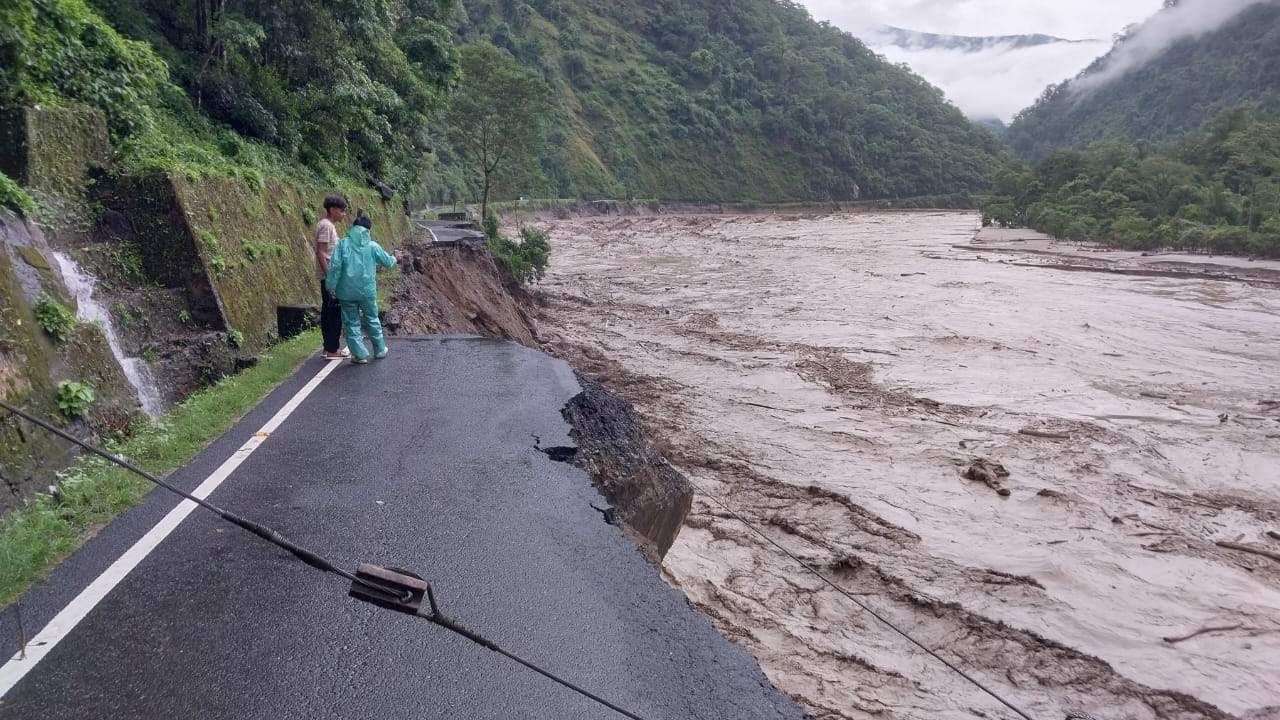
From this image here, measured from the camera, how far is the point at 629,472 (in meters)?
6.02

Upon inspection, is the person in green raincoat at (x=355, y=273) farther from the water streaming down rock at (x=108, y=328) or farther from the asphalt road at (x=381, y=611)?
the asphalt road at (x=381, y=611)

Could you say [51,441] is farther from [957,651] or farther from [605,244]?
[605,244]

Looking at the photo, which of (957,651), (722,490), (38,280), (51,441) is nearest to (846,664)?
(957,651)

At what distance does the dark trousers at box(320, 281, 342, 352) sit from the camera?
806 cm

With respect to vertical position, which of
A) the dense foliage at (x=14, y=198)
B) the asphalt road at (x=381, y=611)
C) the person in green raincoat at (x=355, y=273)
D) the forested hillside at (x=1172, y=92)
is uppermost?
the forested hillside at (x=1172, y=92)

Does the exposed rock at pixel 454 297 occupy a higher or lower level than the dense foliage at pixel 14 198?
lower

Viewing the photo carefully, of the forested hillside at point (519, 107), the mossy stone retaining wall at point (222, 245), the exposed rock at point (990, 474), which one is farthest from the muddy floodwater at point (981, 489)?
the forested hillside at point (519, 107)

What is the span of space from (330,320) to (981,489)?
25.2ft

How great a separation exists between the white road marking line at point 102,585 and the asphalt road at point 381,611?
0.05 metres

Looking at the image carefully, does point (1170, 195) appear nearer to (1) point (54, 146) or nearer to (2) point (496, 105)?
(2) point (496, 105)

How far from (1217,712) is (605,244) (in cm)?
4561

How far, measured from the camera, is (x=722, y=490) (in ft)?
29.7

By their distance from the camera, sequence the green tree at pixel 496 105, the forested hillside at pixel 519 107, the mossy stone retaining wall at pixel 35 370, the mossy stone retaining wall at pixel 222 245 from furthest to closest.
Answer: the green tree at pixel 496 105
the forested hillside at pixel 519 107
the mossy stone retaining wall at pixel 222 245
the mossy stone retaining wall at pixel 35 370

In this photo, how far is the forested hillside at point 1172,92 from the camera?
99.6 meters
